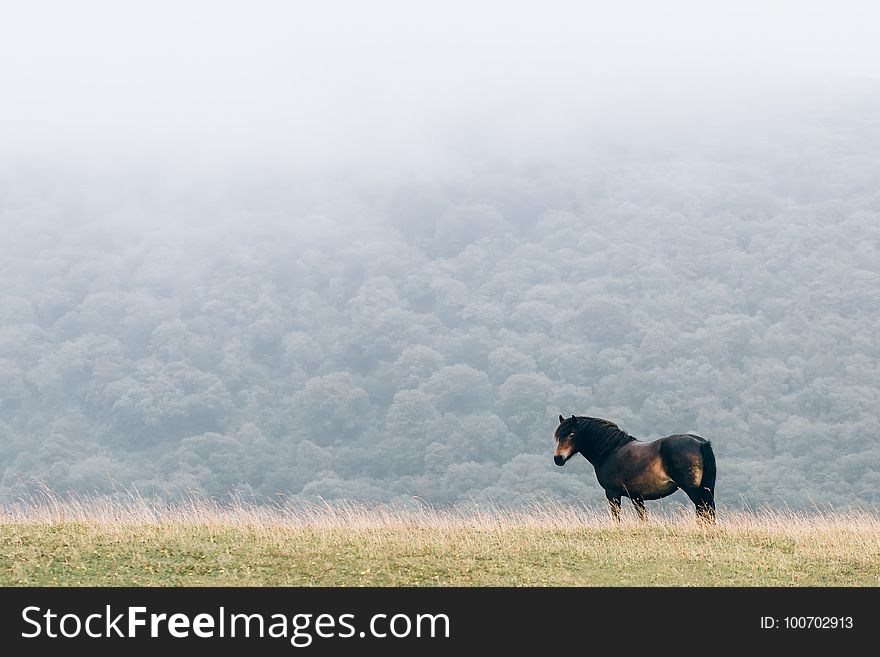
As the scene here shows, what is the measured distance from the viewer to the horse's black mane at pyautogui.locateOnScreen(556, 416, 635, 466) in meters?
18.7

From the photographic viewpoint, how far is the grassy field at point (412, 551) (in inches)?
488

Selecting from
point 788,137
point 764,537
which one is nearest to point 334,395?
point 764,537

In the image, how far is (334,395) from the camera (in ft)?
365

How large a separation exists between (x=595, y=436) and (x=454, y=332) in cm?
11350

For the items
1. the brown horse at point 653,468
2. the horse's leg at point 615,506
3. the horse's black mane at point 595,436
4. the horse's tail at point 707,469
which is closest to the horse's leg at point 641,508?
the brown horse at point 653,468

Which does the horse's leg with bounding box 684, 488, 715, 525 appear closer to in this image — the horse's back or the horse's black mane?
the horse's back

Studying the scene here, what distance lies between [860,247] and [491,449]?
2724 inches

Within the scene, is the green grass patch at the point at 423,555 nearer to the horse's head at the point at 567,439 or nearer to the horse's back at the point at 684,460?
the horse's back at the point at 684,460

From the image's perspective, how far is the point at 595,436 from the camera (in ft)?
62.0

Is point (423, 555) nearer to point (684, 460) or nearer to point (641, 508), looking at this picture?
point (641, 508)

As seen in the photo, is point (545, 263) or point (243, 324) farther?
point (545, 263)

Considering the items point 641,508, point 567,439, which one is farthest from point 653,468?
point 567,439

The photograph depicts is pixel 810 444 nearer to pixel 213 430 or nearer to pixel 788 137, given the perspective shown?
pixel 213 430

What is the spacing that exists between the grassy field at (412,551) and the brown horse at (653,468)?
0.53 meters
